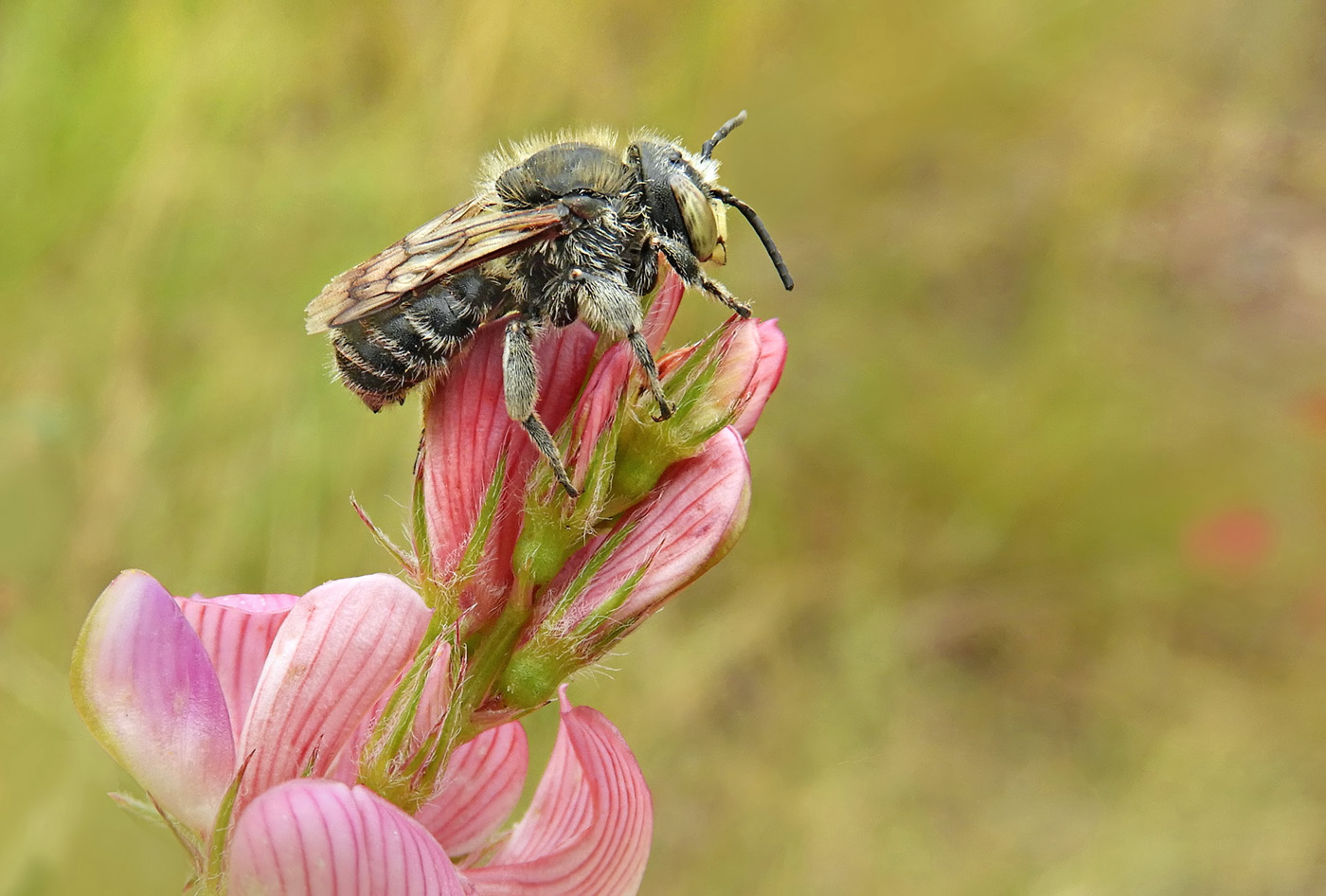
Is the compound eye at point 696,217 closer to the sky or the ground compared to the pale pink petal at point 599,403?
closer to the sky

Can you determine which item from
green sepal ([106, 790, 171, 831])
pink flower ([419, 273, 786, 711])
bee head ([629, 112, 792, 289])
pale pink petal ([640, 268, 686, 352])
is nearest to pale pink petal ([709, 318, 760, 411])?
pink flower ([419, 273, 786, 711])

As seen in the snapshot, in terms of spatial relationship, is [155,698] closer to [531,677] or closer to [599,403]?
[531,677]

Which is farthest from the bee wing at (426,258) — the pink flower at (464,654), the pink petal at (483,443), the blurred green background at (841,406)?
the blurred green background at (841,406)

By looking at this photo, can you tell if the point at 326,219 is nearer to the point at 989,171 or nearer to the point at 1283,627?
the point at 989,171

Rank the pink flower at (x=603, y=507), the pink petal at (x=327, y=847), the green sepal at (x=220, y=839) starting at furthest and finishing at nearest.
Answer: the pink flower at (x=603, y=507) → the green sepal at (x=220, y=839) → the pink petal at (x=327, y=847)

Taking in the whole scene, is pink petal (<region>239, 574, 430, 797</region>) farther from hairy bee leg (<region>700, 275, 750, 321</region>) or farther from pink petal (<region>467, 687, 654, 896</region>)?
hairy bee leg (<region>700, 275, 750, 321</region>)

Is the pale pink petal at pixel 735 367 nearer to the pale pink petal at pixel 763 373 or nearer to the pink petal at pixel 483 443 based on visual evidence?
the pale pink petal at pixel 763 373

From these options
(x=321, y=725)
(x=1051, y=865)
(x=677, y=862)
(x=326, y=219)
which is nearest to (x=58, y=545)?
(x=326, y=219)
